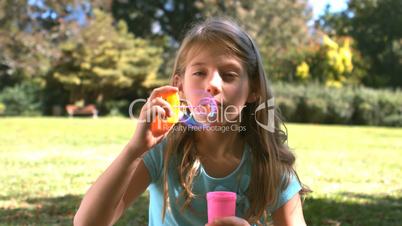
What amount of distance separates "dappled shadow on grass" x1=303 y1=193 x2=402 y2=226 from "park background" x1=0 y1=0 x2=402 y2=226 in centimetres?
2

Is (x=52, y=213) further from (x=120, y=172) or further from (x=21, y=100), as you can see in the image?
(x=21, y=100)

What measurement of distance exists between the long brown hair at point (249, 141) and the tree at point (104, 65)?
77.3ft

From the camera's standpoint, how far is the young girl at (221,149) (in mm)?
1933

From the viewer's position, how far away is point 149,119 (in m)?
1.59

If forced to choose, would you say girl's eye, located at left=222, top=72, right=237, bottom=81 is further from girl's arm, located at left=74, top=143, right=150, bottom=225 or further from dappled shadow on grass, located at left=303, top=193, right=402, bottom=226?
dappled shadow on grass, located at left=303, top=193, right=402, bottom=226

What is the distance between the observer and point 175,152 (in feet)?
6.86

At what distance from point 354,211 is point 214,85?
11.8 feet

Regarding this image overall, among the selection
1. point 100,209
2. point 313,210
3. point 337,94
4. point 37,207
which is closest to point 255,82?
point 100,209

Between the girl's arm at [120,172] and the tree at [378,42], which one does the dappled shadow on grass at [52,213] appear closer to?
the girl's arm at [120,172]

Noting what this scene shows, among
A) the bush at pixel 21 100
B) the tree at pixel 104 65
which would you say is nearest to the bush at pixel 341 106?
the tree at pixel 104 65

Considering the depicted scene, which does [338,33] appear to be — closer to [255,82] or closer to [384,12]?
[384,12]

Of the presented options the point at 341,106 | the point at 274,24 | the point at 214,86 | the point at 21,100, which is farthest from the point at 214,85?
the point at 274,24

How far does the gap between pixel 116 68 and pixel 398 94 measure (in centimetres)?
1435

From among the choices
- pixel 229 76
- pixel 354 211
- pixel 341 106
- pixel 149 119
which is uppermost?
pixel 229 76
